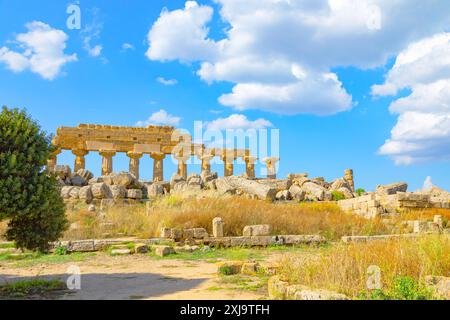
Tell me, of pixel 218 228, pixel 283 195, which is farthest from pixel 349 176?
pixel 218 228

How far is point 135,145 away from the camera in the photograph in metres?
39.5

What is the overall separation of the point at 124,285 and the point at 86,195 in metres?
13.8

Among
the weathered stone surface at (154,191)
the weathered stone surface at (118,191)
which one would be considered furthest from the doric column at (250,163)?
the weathered stone surface at (118,191)

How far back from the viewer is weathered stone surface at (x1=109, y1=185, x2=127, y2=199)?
845 inches

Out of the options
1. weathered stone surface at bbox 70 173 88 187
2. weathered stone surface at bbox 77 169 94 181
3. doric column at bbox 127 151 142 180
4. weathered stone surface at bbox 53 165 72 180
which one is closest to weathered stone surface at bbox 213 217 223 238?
weathered stone surface at bbox 70 173 88 187

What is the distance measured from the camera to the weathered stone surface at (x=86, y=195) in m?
20.9

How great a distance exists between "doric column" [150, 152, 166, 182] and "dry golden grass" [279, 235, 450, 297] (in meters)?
32.8

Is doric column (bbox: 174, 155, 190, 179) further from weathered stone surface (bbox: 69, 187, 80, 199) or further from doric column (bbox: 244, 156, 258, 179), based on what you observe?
weathered stone surface (bbox: 69, 187, 80, 199)

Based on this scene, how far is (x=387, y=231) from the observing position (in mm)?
16562

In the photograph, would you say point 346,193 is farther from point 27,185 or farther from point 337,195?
point 27,185

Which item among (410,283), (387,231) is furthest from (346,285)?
(387,231)

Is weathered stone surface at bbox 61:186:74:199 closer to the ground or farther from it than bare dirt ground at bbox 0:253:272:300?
farther from it

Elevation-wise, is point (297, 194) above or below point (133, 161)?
below
